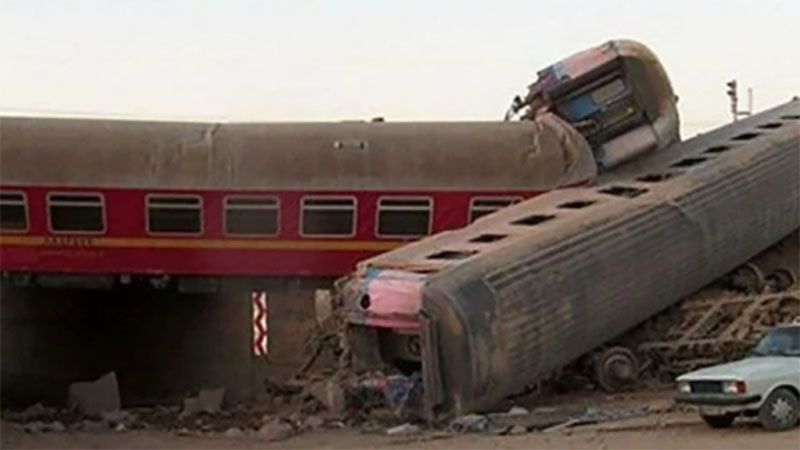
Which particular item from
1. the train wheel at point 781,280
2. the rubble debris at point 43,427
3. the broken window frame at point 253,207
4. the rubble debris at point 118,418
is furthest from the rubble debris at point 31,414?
the train wheel at point 781,280

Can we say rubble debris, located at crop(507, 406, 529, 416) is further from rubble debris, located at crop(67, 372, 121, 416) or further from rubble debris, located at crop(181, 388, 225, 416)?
rubble debris, located at crop(67, 372, 121, 416)

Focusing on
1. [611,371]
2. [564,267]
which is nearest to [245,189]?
[564,267]

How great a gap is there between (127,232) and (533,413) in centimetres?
710

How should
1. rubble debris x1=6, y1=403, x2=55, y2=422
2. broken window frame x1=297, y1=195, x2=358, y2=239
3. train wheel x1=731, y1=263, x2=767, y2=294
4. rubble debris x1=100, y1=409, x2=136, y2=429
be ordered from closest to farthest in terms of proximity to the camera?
rubble debris x1=100, y1=409, x2=136, y2=429, rubble debris x1=6, y1=403, x2=55, y2=422, broken window frame x1=297, y1=195, x2=358, y2=239, train wheel x1=731, y1=263, x2=767, y2=294

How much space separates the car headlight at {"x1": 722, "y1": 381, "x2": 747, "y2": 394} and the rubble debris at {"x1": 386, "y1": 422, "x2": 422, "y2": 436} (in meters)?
3.40

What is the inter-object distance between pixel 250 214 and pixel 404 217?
2246mm

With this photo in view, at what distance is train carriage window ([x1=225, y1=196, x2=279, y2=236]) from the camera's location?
20.3 meters

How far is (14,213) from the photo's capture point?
66.3ft

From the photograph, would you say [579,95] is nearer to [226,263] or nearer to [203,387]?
[226,263]

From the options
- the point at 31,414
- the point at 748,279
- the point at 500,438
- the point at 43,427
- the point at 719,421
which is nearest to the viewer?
the point at 719,421

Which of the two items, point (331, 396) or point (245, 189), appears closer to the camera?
point (331, 396)

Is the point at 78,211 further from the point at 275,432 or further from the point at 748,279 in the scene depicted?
the point at 748,279

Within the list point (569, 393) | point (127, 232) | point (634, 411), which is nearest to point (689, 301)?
point (569, 393)

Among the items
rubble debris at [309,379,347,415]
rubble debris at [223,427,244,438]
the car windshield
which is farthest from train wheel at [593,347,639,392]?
rubble debris at [223,427,244,438]
